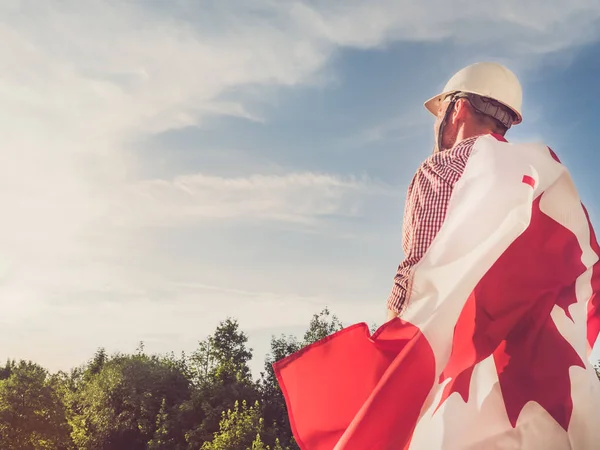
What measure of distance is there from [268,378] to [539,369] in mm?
57881

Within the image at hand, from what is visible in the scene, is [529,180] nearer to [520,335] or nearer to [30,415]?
[520,335]

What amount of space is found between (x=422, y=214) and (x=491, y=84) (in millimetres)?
889

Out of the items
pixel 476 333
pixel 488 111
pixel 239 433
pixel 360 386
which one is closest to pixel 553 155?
pixel 488 111

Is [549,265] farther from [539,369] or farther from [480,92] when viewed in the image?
[480,92]

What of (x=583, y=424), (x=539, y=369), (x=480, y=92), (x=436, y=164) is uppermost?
(x=480, y=92)

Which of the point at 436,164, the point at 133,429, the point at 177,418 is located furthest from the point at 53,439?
the point at 436,164

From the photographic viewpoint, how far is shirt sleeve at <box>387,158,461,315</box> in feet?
10.6

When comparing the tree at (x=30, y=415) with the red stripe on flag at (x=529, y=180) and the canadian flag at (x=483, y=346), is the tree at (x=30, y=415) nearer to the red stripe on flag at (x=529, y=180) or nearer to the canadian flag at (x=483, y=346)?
the canadian flag at (x=483, y=346)

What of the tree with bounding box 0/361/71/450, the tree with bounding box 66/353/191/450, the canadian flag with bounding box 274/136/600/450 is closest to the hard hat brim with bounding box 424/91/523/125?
the canadian flag with bounding box 274/136/600/450

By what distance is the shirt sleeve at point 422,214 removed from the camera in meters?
3.22

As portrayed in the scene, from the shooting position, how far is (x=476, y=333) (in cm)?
302

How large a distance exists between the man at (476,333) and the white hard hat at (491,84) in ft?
0.90

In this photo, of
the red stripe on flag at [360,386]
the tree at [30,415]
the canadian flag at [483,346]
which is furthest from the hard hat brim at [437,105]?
the tree at [30,415]

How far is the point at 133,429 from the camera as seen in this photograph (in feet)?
189
